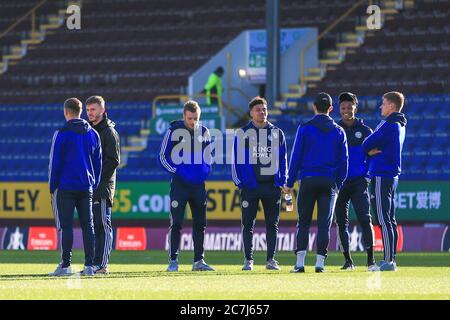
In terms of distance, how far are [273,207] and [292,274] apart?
1439 millimetres

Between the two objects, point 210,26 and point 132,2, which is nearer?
point 210,26

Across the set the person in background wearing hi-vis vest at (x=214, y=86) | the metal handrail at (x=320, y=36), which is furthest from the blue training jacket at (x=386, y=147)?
the person in background wearing hi-vis vest at (x=214, y=86)

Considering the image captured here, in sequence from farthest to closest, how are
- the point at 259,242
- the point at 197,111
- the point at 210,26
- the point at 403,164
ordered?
the point at 210,26 < the point at 403,164 < the point at 259,242 < the point at 197,111

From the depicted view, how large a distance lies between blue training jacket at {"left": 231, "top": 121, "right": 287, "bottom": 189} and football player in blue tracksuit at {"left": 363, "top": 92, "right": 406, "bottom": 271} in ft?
3.64

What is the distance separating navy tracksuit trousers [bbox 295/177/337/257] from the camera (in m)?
14.7

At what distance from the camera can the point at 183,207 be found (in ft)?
51.8

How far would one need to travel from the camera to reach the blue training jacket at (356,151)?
15.6 meters

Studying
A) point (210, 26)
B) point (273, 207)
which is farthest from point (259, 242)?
point (210, 26)

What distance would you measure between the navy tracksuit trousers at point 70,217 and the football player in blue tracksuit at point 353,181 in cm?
308

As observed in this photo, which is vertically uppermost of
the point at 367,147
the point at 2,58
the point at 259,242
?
the point at 2,58

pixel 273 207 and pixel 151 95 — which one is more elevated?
pixel 151 95

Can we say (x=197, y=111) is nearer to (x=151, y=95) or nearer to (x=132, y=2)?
(x=151, y=95)

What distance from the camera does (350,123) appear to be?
51.5 feet
